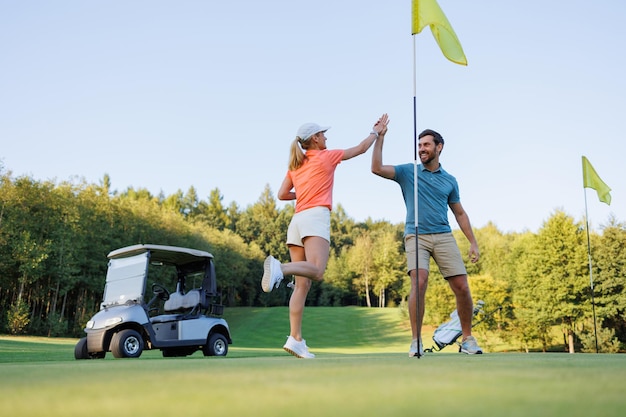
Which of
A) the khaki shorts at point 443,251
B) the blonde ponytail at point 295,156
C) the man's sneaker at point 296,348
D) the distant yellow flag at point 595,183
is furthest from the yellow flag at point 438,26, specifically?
the distant yellow flag at point 595,183

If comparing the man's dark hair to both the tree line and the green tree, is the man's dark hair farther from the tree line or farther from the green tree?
the green tree

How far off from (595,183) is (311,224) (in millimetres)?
11287

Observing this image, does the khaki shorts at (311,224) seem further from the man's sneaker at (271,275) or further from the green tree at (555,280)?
the green tree at (555,280)

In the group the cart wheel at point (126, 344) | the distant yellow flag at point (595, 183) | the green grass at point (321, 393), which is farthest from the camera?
the distant yellow flag at point (595, 183)

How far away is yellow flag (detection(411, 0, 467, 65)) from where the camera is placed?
17.1ft

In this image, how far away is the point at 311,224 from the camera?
5.08 metres

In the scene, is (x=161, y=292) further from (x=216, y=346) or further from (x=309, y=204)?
(x=309, y=204)

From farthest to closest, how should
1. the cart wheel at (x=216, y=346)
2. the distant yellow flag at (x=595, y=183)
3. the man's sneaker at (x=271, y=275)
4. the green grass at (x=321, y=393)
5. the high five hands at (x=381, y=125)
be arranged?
the distant yellow flag at (x=595, y=183) → the cart wheel at (x=216, y=346) → the high five hands at (x=381, y=125) → the man's sneaker at (x=271, y=275) → the green grass at (x=321, y=393)

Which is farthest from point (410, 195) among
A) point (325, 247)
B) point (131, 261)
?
point (131, 261)

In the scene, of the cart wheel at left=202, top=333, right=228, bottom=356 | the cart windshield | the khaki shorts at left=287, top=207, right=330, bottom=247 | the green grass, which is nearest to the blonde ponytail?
the khaki shorts at left=287, top=207, right=330, bottom=247

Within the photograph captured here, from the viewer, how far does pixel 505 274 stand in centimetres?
4256

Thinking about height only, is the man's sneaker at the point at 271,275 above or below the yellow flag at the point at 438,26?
below

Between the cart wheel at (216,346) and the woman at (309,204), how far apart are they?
4.81 metres

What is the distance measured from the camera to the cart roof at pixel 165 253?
976cm
